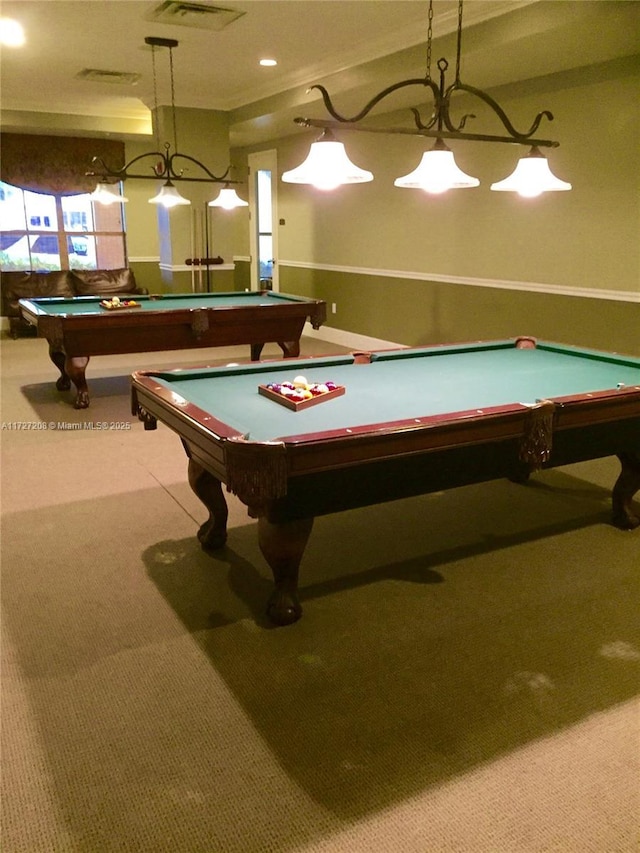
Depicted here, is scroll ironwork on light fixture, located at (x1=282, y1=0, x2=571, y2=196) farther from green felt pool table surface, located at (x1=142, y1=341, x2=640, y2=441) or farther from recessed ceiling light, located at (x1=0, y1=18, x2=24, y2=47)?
recessed ceiling light, located at (x1=0, y1=18, x2=24, y2=47)

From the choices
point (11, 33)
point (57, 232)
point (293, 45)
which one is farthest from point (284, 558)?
point (57, 232)

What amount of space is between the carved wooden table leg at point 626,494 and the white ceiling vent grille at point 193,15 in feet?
12.2

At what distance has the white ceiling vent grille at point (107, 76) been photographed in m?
6.19

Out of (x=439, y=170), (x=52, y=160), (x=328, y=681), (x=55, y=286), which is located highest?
(x=52, y=160)

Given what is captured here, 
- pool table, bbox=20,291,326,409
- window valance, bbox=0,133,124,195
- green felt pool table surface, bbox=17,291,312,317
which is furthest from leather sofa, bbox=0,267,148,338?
pool table, bbox=20,291,326,409

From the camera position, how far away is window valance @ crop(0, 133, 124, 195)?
333 inches

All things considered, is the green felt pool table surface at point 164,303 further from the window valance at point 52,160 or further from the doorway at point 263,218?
the window valance at point 52,160

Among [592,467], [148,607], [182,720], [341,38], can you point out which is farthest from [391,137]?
[182,720]

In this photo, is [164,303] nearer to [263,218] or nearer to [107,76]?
[107,76]

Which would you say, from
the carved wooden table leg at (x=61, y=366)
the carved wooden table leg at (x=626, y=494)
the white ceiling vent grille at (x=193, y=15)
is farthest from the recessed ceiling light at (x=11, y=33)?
the carved wooden table leg at (x=626, y=494)

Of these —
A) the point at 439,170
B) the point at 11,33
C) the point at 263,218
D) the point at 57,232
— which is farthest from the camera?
the point at 263,218

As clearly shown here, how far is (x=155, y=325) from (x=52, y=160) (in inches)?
205

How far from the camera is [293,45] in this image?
516 cm

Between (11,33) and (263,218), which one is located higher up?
(11,33)
